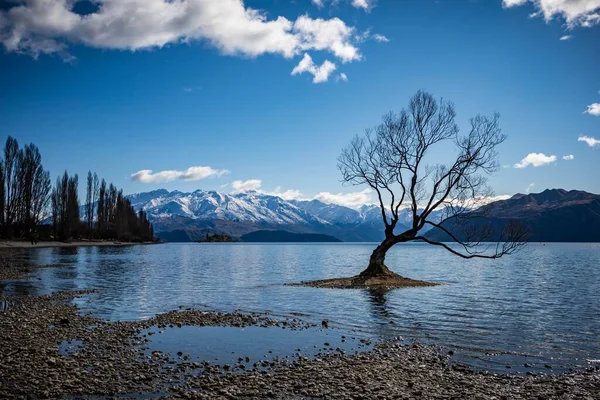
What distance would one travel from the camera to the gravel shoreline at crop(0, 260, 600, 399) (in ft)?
41.7

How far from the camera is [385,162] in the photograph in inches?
1884

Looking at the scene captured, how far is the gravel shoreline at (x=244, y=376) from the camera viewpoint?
500 inches

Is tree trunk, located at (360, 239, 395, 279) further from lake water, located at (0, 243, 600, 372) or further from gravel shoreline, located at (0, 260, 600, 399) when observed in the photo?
gravel shoreline, located at (0, 260, 600, 399)

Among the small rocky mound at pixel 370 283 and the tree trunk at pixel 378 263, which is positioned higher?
the tree trunk at pixel 378 263

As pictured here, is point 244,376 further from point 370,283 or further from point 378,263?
point 378,263

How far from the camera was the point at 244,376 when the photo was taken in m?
14.1

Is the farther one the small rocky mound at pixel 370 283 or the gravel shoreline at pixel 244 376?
the small rocky mound at pixel 370 283

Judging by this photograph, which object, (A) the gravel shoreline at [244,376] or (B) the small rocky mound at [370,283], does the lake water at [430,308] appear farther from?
(A) the gravel shoreline at [244,376]

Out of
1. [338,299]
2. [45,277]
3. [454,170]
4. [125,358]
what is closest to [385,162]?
[454,170]

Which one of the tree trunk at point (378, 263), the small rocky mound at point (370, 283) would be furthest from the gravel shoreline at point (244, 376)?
the tree trunk at point (378, 263)

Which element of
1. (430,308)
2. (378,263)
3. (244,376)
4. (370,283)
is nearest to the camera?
(244,376)

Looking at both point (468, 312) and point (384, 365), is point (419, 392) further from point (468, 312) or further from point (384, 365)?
point (468, 312)

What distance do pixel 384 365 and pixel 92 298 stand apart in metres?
26.5

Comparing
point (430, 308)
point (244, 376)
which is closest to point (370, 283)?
point (430, 308)
